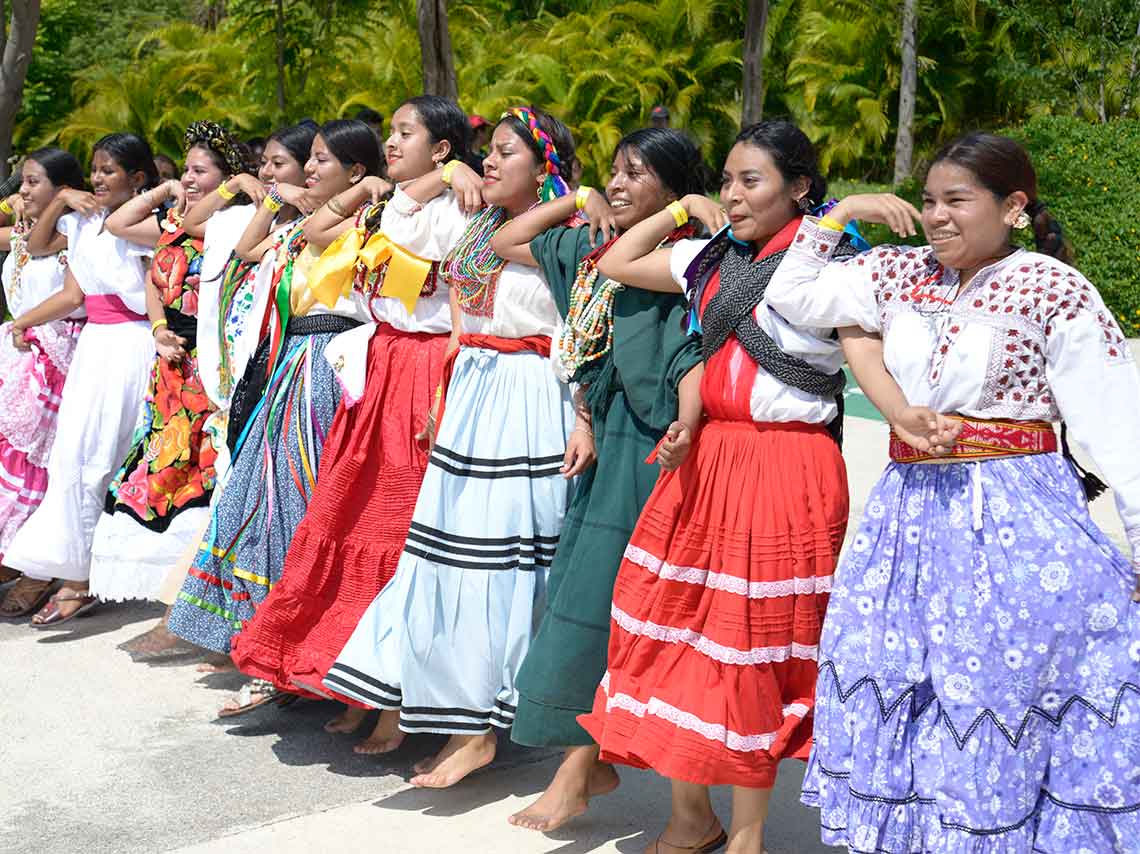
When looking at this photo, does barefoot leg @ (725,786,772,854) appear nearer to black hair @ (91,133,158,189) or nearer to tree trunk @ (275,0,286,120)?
black hair @ (91,133,158,189)

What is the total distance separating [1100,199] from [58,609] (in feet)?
32.9

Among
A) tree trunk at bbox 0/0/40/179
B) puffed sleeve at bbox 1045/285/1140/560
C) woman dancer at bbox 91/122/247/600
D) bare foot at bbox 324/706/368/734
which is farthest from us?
tree trunk at bbox 0/0/40/179

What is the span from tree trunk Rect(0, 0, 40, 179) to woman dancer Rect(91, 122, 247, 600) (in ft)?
13.2

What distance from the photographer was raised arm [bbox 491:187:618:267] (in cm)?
406

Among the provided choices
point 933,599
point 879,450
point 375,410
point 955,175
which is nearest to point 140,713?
point 375,410

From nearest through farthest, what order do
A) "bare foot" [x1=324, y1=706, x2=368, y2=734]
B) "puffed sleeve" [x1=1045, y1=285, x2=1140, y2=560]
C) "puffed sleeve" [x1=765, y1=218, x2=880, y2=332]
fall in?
"puffed sleeve" [x1=1045, y1=285, x2=1140, y2=560]
"puffed sleeve" [x1=765, y1=218, x2=880, y2=332]
"bare foot" [x1=324, y1=706, x2=368, y2=734]

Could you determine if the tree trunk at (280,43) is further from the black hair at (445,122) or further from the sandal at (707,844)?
the sandal at (707,844)

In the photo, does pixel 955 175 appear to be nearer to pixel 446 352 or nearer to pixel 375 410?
pixel 446 352

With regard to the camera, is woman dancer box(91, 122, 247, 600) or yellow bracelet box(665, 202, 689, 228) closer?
yellow bracelet box(665, 202, 689, 228)

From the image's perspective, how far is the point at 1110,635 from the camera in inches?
118

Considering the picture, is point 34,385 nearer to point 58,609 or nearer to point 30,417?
point 30,417

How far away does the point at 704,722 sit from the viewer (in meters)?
3.43

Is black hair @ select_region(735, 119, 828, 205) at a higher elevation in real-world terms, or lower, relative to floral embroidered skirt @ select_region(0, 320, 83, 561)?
higher

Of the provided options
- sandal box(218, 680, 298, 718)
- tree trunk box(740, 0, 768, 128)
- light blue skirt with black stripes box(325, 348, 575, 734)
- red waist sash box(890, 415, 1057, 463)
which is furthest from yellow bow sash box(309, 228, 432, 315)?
tree trunk box(740, 0, 768, 128)
